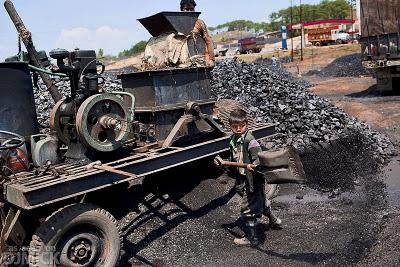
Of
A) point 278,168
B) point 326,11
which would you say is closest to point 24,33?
point 278,168

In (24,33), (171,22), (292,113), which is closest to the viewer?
(24,33)

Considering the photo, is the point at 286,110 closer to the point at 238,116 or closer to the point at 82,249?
the point at 238,116

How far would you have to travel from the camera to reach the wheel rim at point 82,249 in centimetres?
416

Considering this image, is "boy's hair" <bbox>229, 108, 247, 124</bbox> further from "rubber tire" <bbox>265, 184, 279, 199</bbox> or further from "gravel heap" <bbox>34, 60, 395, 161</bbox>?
"gravel heap" <bbox>34, 60, 395, 161</bbox>

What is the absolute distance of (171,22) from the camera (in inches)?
243

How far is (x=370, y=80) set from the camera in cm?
2034

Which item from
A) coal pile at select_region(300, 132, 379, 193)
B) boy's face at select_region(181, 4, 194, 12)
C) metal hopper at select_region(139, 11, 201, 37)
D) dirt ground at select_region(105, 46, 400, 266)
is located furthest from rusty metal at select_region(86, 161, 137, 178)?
coal pile at select_region(300, 132, 379, 193)

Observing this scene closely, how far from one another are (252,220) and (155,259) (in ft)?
3.74

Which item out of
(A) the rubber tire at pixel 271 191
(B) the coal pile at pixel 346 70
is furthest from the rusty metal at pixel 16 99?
(B) the coal pile at pixel 346 70

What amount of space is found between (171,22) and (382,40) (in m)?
11.2

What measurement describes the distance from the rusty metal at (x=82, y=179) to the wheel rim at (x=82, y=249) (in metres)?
0.41

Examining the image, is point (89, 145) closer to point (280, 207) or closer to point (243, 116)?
point (243, 116)

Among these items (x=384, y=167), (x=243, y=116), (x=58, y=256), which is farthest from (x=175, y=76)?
(x=384, y=167)

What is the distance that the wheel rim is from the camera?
4156 millimetres
